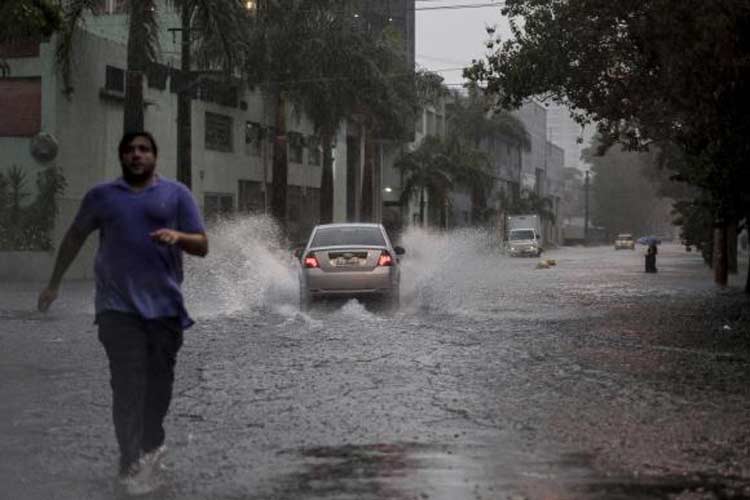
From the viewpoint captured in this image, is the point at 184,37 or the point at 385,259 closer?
the point at 385,259

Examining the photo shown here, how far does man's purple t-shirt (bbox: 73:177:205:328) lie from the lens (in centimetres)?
589

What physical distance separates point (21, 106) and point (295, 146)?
62.4 ft

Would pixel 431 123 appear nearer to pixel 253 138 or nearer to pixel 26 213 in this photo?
pixel 253 138

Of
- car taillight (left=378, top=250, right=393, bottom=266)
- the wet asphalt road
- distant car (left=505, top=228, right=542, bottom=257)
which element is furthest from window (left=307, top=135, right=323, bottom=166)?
the wet asphalt road

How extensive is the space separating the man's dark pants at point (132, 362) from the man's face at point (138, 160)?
0.76 meters

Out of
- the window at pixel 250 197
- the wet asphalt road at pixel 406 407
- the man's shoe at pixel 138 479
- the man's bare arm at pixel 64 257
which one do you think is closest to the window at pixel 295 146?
the window at pixel 250 197

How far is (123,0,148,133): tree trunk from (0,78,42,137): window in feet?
13.3

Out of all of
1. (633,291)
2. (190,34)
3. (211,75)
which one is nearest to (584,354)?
(633,291)

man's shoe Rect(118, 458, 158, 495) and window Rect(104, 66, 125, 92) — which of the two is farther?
window Rect(104, 66, 125, 92)

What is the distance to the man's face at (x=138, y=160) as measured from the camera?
5902mm

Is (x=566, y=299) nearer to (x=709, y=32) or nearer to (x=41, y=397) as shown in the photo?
(x=709, y=32)

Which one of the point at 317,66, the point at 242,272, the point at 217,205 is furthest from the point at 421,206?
the point at 242,272

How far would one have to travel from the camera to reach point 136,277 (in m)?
5.89

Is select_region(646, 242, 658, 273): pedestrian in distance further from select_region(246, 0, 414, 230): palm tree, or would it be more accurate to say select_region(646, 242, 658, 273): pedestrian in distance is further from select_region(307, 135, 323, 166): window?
select_region(307, 135, 323, 166): window
